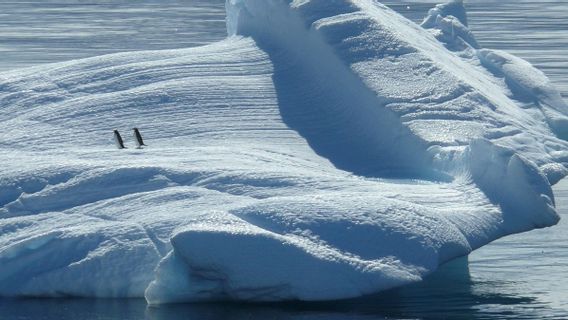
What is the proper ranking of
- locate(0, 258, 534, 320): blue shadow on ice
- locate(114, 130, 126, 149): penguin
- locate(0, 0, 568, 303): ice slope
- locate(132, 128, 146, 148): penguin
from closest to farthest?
locate(0, 258, 534, 320): blue shadow on ice, locate(0, 0, 568, 303): ice slope, locate(114, 130, 126, 149): penguin, locate(132, 128, 146, 148): penguin

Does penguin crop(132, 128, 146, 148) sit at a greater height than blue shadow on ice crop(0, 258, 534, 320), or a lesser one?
greater

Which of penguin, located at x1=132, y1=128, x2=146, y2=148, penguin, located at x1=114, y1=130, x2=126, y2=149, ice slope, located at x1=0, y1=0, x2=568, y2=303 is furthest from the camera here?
penguin, located at x1=132, y1=128, x2=146, y2=148

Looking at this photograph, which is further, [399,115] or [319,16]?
[319,16]

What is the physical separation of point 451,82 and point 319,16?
1479 mm

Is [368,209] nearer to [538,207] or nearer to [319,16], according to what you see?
[538,207]

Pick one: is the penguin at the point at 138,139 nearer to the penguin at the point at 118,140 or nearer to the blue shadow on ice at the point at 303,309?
the penguin at the point at 118,140

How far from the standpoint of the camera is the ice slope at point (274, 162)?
347 inches

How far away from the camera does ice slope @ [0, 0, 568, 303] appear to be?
8.81m

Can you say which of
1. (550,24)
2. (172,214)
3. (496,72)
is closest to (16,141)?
(172,214)

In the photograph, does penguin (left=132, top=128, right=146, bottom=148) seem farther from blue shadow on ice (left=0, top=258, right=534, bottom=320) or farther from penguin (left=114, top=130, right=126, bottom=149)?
blue shadow on ice (left=0, top=258, right=534, bottom=320)

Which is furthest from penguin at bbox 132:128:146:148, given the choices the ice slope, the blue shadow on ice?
the blue shadow on ice

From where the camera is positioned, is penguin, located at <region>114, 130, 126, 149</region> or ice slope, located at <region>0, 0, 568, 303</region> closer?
ice slope, located at <region>0, 0, 568, 303</region>

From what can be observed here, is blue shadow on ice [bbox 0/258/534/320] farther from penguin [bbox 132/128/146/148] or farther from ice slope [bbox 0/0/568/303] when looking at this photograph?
penguin [bbox 132/128/146/148]

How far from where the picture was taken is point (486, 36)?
2270 centimetres
